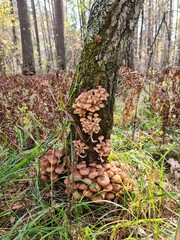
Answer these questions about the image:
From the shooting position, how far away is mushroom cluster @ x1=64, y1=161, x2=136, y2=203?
1.49 meters

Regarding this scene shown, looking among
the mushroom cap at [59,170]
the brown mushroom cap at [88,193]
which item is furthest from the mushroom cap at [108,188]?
the mushroom cap at [59,170]

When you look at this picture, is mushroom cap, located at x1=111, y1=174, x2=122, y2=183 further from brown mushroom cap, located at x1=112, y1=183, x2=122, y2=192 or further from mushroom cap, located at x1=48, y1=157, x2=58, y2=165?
mushroom cap, located at x1=48, y1=157, x2=58, y2=165

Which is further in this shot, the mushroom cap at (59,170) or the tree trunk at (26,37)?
the tree trunk at (26,37)

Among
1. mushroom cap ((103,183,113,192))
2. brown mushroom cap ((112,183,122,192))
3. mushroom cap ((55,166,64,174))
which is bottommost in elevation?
brown mushroom cap ((112,183,122,192))

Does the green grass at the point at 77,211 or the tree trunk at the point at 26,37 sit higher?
the tree trunk at the point at 26,37

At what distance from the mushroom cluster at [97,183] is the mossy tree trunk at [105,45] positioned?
22 cm

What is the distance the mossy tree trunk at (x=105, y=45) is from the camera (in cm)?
143

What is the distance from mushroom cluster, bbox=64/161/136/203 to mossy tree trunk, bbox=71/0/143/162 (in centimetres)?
22

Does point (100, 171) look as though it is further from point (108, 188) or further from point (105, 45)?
point (105, 45)

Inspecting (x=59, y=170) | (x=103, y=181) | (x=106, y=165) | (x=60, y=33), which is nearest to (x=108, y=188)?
(x=103, y=181)

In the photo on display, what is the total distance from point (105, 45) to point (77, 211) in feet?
3.85

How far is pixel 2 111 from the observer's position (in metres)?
2.20

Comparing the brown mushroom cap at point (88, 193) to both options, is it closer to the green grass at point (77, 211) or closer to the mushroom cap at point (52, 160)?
the green grass at point (77, 211)

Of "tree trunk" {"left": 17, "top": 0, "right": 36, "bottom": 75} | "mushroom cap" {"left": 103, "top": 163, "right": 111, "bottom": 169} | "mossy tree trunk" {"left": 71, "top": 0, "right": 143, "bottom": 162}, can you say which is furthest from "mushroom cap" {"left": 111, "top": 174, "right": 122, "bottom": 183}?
"tree trunk" {"left": 17, "top": 0, "right": 36, "bottom": 75}
